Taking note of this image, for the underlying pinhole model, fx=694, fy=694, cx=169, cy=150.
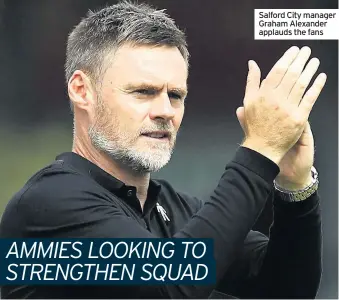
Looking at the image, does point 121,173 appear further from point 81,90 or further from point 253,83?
point 253,83

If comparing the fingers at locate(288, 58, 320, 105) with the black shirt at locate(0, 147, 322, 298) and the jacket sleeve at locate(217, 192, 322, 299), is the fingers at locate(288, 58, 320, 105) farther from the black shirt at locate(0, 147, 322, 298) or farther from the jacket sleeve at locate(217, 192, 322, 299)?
the jacket sleeve at locate(217, 192, 322, 299)

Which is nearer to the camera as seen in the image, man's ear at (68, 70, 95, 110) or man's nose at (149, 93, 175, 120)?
man's nose at (149, 93, 175, 120)

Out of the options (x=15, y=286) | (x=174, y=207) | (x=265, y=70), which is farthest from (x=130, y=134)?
(x=265, y=70)

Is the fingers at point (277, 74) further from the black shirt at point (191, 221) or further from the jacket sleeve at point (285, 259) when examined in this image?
the jacket sleeve at point (285, 259)

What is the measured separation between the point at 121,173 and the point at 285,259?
50 centimetres

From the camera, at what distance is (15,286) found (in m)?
1.77

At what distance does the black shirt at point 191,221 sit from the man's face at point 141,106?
→ 8cm

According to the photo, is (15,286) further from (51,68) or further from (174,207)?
(51,68)

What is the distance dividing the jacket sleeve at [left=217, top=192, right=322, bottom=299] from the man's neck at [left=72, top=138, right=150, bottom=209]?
0.33 m

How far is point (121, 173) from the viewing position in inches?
73.0

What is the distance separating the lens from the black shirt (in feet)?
5.02
